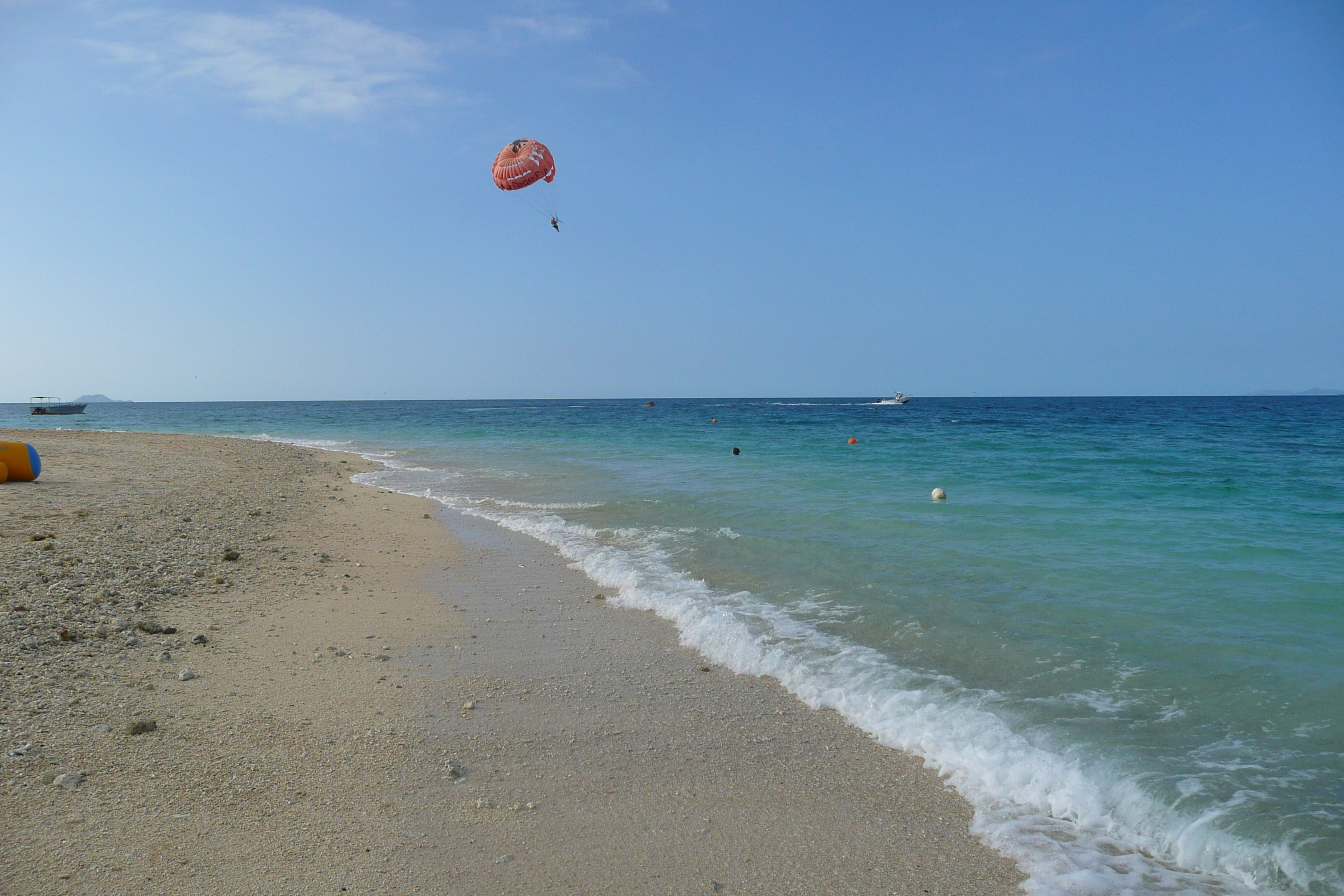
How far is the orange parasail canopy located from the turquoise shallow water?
8.38 metres

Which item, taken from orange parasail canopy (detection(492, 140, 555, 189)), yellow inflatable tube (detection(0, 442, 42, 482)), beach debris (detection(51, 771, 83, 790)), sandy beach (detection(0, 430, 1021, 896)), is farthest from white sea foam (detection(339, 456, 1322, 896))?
orange parasail canopy (detection(492, 140, 555, 189))

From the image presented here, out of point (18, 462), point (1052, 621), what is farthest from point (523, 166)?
point (1052, 621)

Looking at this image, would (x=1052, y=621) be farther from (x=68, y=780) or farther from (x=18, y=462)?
(x=18, y=462)

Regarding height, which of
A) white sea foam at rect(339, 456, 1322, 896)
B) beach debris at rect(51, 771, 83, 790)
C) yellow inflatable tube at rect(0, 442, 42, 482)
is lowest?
white sea foam at rect(339, 456, 1322, 896)

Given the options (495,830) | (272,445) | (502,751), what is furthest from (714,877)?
(272,445)

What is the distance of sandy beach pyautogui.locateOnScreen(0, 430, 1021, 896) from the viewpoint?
320 centimetres

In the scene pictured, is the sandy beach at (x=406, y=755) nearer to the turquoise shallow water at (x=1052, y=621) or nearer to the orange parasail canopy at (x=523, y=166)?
the turquoise shallow water at (x=1052, y=621)

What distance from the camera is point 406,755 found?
4160mm

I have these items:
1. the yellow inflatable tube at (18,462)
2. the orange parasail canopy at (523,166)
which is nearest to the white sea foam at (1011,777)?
the yellow inflatable tube at (18,462)

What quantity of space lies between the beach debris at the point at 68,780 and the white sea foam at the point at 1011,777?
4.18 metres

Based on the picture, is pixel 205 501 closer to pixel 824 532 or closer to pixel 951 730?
pixel 824 532

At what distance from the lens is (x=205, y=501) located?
39.9 ft

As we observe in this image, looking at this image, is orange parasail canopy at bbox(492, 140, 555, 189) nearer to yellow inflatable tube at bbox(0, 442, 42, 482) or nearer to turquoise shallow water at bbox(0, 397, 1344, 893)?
turquoise shallow water at bbox(0, 397, 1344, 893)

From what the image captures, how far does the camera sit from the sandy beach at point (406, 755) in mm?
3201
